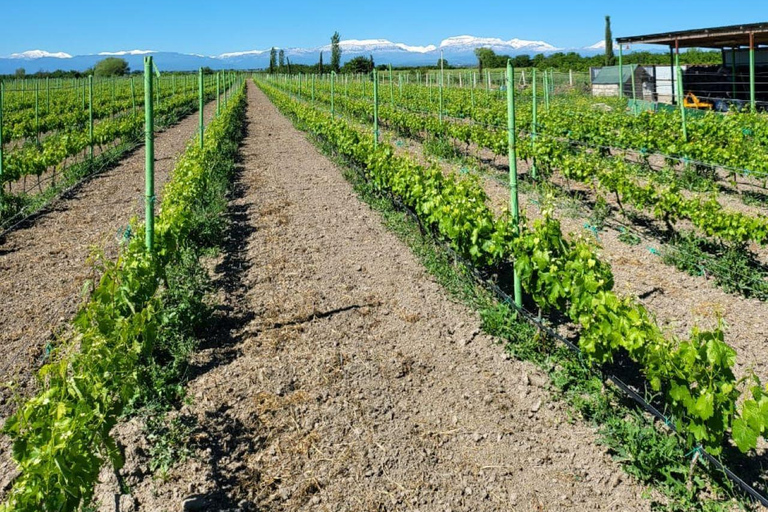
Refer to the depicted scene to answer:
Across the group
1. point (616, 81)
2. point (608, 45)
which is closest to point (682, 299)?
point (616, 81)

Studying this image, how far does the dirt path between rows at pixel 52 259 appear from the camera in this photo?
5.09 meters

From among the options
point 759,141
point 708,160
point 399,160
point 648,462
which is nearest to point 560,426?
point 648,462

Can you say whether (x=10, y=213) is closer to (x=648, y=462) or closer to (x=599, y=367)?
(x=599, y=367)

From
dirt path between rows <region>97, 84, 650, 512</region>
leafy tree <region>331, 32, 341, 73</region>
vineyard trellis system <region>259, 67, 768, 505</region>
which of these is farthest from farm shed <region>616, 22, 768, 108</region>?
leafy tree <region>331, 32, 341, 73</region>

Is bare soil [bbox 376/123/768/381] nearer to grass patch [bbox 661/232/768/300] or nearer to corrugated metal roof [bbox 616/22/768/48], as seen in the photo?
grass patch [bbox 661/232/768/300]

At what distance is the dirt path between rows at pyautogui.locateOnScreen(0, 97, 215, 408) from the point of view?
16.7 feet

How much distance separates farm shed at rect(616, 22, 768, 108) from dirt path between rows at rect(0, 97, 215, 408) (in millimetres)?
11527

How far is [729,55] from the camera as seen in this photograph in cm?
2591

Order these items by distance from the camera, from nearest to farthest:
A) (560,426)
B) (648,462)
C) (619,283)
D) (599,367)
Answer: (648,462), (560,426), (599,367), (619,283)

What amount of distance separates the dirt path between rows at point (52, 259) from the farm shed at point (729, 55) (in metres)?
11.5

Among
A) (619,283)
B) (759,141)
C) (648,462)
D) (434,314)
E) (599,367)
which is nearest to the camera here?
(648,462)

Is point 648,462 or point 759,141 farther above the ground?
point 759,141

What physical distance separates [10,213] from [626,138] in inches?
410

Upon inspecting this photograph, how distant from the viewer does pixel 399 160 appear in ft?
28.3
